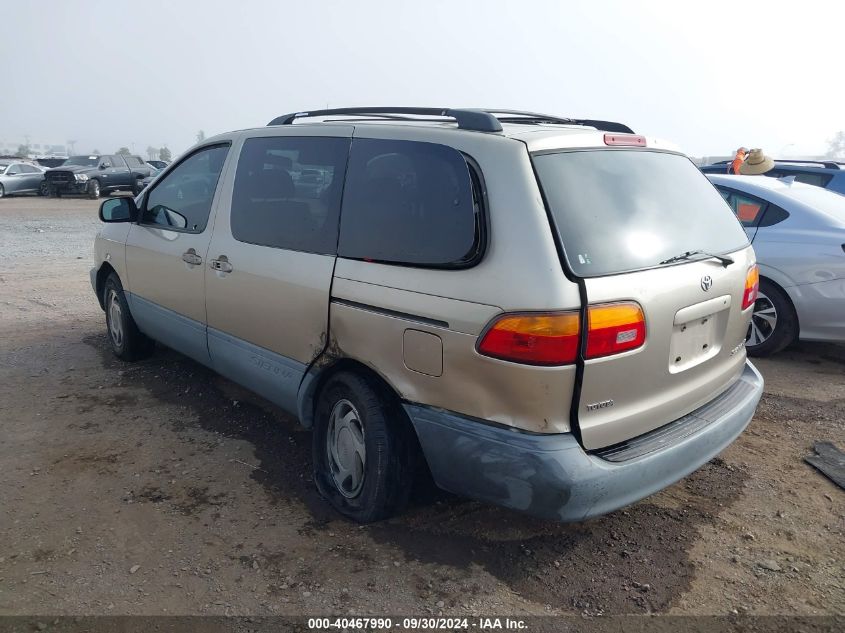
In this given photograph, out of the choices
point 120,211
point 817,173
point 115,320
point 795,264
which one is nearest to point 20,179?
point 115,320

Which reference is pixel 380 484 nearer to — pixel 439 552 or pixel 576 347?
pixel 439 552

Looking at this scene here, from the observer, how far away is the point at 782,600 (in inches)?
105

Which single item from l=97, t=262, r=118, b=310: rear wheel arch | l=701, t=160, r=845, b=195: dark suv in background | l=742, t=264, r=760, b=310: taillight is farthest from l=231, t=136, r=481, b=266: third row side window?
l=701, t=160, r=845, b=195: dark suv in background

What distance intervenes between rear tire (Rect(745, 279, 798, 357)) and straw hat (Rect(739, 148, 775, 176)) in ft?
10.7

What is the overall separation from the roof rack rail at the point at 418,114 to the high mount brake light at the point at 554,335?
0.89 metres

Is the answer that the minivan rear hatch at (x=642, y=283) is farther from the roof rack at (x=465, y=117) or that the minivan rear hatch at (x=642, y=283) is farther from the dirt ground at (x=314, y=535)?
the dirt ground at (x=314, y=535)

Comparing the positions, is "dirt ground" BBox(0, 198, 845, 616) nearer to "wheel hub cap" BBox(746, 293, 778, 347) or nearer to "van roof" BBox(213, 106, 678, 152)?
"wheel hub cap" BBox(746, 293, 778, 347)

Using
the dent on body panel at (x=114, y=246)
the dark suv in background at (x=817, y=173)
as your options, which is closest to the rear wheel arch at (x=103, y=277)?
the dent on body panel at (x=114, y=246)

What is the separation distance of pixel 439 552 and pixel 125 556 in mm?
1386

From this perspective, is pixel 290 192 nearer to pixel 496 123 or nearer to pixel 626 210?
pixel 496 123

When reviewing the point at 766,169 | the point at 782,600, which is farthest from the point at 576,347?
the point at 766,169

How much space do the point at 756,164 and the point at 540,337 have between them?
7.48 metres

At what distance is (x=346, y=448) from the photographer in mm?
3238

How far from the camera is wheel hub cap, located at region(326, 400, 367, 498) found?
3.16 meters
